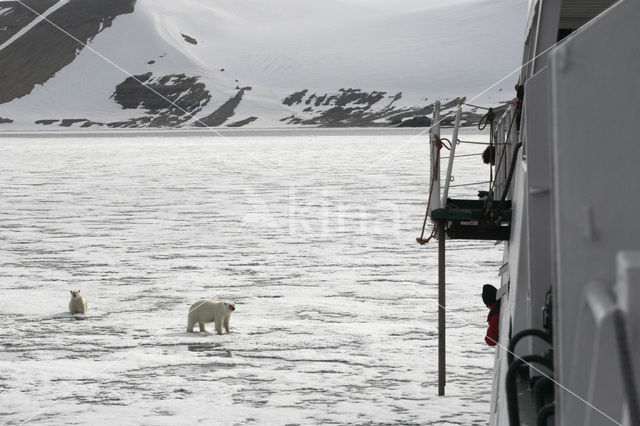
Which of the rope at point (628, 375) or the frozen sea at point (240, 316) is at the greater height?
the rope at point (628, 375)

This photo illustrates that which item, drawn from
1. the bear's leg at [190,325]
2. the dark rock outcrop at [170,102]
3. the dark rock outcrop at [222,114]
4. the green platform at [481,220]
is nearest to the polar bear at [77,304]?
the bear's leg at [190,325]

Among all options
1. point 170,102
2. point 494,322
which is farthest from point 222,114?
point 494,322

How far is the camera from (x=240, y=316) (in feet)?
37.0

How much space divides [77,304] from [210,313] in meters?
1.90

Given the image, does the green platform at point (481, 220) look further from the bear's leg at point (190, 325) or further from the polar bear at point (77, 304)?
the polar bear at point (77, 304)

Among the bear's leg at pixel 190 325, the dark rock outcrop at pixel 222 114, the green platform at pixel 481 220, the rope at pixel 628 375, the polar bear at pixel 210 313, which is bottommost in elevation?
the bear's leg at pixel 190 325

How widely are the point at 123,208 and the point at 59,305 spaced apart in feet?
41.8

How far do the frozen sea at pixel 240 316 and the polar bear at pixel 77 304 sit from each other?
113mm

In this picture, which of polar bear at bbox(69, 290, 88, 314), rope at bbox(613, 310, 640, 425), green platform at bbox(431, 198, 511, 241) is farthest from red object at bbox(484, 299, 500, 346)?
rope at bbox(613, 310, 640, 425)

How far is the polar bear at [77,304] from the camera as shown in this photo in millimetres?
11148

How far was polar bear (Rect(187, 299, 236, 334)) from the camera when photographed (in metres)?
10.2

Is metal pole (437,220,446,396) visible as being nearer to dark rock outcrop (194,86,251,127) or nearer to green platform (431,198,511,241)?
green platform (431,198,511,241)

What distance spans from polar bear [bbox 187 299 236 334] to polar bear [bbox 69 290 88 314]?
5.42 feet

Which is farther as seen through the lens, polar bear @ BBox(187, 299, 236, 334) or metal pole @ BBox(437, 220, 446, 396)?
polar bear @ BBox(187, 299, 236, 334)
